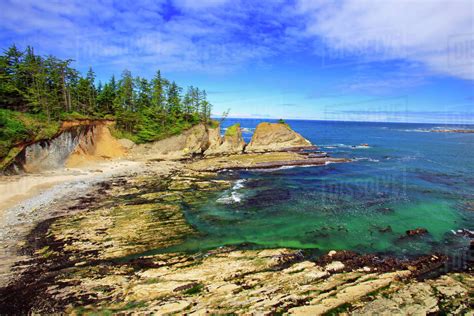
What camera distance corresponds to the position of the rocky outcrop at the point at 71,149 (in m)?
33.6

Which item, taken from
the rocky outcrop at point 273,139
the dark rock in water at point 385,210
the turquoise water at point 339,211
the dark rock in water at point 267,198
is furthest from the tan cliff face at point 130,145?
the dark rock in water at point 385,210

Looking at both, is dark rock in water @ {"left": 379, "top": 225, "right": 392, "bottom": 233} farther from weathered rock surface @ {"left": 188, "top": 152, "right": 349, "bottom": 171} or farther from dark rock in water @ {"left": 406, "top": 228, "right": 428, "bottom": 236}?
weathered rock surface @ {"left": 188, "top": 152, "right": 349, "bottom": 171}

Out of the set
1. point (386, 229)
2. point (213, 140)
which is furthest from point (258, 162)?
point (386, 229)

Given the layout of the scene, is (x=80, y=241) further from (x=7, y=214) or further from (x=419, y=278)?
(x=419, y=278)

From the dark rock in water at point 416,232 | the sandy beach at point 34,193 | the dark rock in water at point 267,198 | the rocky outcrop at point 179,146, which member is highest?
the rocky outcrop at point 179,146

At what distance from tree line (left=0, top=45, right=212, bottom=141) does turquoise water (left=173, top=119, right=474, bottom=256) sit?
84.0ft

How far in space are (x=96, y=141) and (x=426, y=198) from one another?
52.0 meters

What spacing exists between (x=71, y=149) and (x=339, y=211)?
4147 cm

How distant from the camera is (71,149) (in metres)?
39.8

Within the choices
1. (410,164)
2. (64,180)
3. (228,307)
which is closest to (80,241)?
(228,307)

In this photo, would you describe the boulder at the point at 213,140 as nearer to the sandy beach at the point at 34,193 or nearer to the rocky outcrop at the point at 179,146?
the rocky outcrop at the point at 179,146

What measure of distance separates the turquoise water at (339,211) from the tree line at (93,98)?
1008 inches

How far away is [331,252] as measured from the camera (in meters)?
15.0

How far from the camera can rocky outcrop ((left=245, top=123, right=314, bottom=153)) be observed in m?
61.8
